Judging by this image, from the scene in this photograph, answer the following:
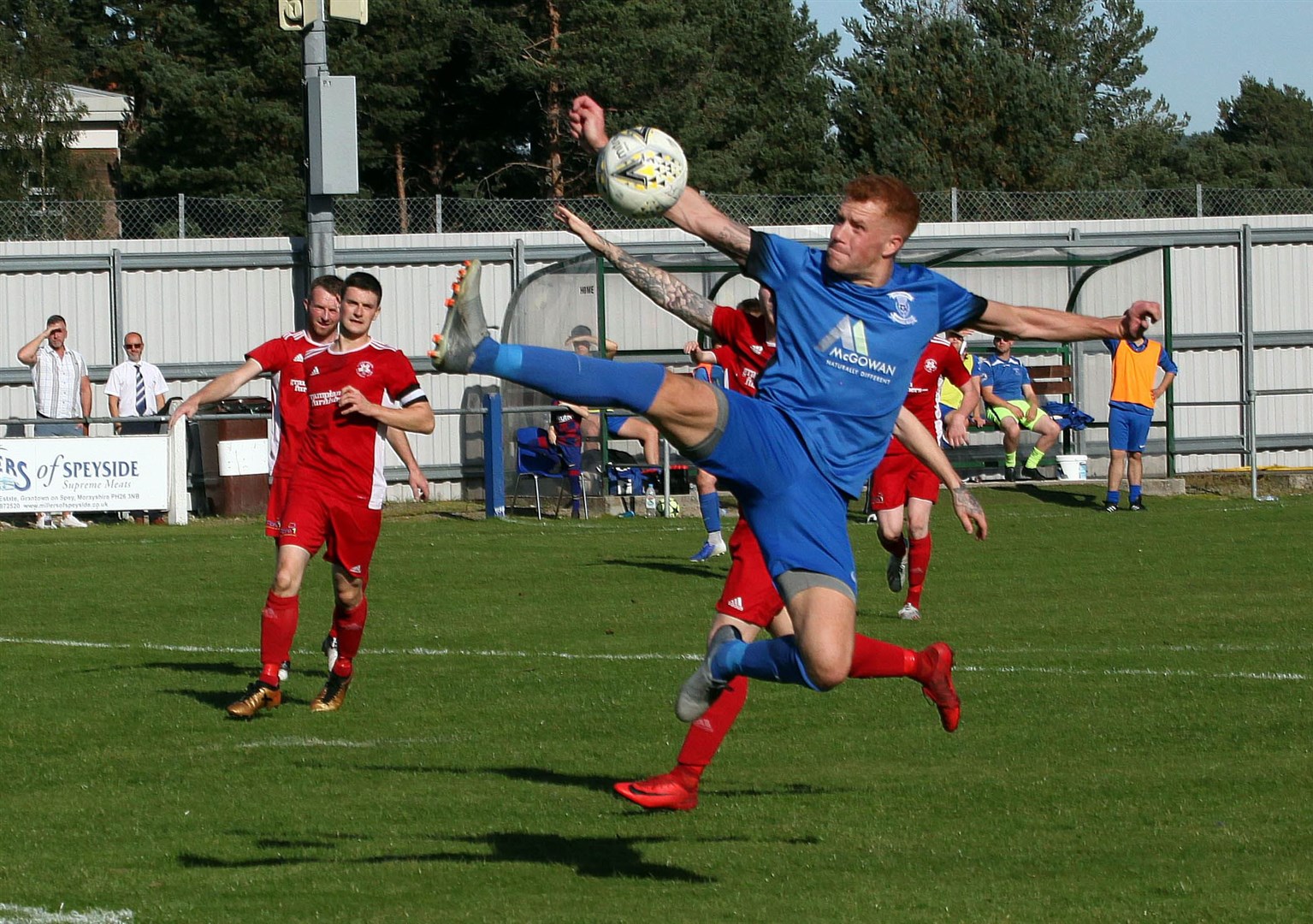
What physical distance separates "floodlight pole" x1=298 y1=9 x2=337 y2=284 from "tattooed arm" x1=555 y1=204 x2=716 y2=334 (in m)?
13.6

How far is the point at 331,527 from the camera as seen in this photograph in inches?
331

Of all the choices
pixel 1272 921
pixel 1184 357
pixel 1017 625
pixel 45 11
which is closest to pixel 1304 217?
pixel 1184 357

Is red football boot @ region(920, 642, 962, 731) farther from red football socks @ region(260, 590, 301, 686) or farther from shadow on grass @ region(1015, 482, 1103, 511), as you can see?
shadow on grass @ region(1015, 482, 1103, 511)

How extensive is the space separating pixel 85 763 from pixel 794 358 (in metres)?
3.49

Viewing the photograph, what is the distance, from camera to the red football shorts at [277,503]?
27.7 feet

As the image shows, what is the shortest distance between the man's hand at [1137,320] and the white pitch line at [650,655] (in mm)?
3017

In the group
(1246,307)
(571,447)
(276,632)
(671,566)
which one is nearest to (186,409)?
(276,632)

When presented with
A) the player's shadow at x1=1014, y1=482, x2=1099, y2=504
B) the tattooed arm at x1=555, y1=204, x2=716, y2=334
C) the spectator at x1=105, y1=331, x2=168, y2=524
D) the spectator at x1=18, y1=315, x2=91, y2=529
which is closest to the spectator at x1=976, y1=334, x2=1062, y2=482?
the player's shadow at x1=1014, y1=482, x2=1099, y2=504

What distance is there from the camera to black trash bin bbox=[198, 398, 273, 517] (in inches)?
793

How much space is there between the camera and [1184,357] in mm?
25391

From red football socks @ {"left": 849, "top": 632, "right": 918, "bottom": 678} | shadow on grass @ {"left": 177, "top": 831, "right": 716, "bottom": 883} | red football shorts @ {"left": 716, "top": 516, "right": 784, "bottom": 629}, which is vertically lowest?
shadow on grass @ {"left": 177, "top": 831, "right": 716, "bottom": 883}

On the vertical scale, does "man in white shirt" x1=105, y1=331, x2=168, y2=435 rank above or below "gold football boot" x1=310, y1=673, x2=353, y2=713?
above

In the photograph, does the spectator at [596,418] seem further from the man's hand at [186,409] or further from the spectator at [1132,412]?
the man's hand at [186,409]

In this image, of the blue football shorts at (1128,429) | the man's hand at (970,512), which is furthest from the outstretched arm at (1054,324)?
the blue football shorts at (1128,429)
